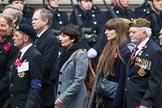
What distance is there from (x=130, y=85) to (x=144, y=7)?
5.08m

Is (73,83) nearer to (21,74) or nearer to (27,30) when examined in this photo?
(21,74)

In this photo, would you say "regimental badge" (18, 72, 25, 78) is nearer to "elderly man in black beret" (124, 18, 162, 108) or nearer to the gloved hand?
"elderly man in black beret" (124, 18, 162, 108)

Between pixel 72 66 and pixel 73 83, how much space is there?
9.3 inches

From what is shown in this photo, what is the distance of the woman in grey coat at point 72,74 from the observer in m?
7.59

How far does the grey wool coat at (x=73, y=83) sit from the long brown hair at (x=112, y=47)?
0.24m

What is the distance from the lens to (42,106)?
784 cm

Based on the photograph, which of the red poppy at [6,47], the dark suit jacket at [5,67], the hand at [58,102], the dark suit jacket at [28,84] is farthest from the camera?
the red poppy at [6,47]

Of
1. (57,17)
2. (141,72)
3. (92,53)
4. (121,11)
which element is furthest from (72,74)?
(121,11)

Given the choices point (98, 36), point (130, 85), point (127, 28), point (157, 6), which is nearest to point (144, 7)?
point (157, 6)

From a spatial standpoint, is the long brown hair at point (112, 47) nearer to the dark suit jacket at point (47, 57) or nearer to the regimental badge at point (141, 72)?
the regimental badge at point (141, 72)

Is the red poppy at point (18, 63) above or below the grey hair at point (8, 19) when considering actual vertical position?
below

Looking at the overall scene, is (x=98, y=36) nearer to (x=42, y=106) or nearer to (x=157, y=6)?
(x=157, y=6)

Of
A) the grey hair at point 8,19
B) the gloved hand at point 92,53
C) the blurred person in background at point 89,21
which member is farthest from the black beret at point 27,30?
the blurred person in background at point 89,21

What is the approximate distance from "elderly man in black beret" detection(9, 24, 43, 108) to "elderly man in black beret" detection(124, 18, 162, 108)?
43.8 inches
